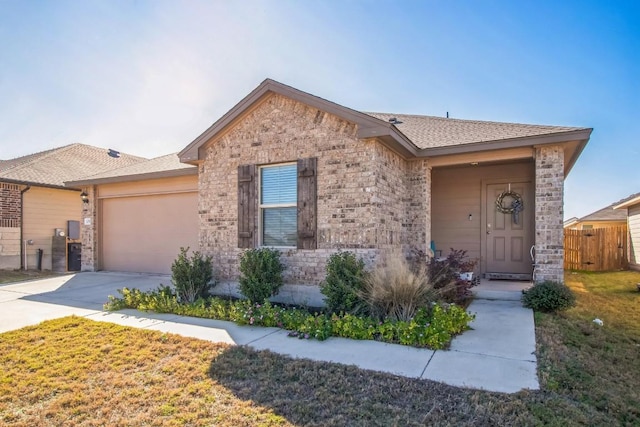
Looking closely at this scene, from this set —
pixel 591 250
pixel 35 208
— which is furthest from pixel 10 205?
pixel 591 250

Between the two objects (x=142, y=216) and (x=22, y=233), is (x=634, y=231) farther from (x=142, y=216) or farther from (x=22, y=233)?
(x=22, y=233)

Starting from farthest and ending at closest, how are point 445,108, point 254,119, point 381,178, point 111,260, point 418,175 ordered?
point 445,108
point 111,260
point 418,175
point 254,119
point 381,178

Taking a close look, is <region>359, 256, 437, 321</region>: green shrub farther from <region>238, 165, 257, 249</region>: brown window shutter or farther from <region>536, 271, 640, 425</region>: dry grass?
<region>238, 165, 257, 249</region>: brown window shutter

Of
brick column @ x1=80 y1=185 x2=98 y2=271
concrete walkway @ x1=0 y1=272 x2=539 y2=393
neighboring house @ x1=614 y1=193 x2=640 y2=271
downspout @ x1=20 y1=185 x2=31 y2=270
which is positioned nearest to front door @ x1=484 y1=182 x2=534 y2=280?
concrete walkway @ x1=0 y1=272 x2=539 y2=393

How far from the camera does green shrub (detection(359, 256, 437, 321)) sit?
5.32 meters

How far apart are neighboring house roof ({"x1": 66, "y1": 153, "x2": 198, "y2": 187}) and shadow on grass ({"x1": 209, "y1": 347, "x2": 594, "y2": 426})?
722 cm

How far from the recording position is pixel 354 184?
21.8ft

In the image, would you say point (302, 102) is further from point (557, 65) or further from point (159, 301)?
point (557, 65)

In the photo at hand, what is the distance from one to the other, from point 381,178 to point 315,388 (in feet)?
13.7

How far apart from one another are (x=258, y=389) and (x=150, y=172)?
8.79 metres

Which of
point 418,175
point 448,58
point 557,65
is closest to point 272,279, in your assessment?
point 418,175

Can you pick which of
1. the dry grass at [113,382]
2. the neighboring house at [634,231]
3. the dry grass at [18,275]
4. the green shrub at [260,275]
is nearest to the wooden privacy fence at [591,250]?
the neighboring house at [634,231]

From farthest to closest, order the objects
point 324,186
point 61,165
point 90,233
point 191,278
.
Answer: point 61,165 → point 90,233 → point 191,278 → point 324,186

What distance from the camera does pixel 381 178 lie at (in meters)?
6.82
